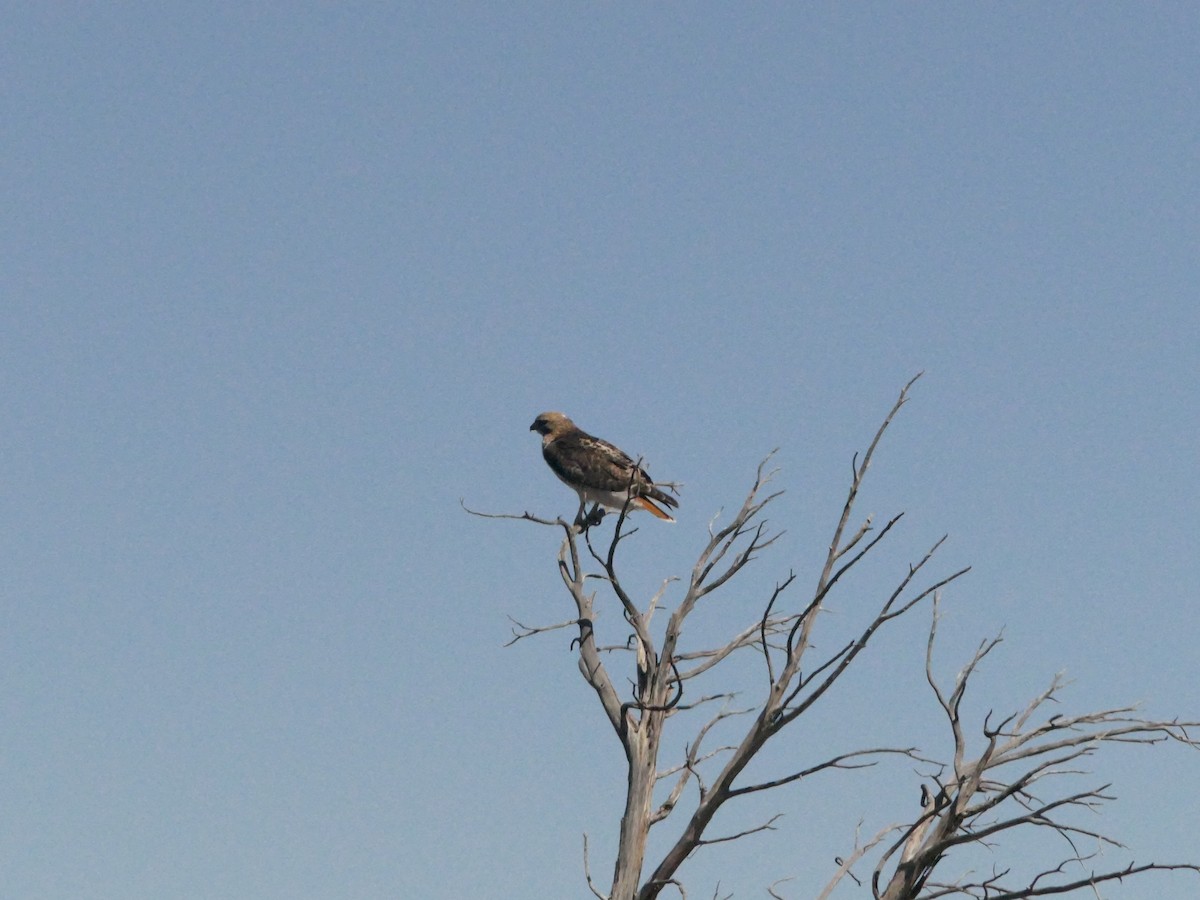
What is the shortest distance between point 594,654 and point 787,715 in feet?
8.68

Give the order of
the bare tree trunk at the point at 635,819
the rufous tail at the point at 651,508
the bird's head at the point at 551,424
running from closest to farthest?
the bare tree trunk at the point at 635,819 < the rufous tail at the point at 651,508 < the bird's head at the point at 551,424

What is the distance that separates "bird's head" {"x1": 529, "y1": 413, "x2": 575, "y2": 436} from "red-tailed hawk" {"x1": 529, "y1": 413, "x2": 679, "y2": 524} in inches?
13.2

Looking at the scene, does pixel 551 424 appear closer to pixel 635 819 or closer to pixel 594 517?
pixel 594 517

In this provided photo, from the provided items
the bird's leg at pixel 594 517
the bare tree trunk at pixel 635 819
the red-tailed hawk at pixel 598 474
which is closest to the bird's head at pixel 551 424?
the red-tailed hawk at pixel 598 474

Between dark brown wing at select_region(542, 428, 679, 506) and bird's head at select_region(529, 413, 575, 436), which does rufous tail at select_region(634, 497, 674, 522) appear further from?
bird's head at select_region(529, 413, 575, 436)

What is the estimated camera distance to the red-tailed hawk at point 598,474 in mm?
13695

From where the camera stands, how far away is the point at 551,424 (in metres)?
16.2

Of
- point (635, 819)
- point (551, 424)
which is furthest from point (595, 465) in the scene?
point (635, 819)

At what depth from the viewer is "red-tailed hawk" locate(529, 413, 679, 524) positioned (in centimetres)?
1370

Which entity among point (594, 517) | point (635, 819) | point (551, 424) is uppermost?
point (551, 424)

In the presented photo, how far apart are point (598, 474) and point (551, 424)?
2.11 m

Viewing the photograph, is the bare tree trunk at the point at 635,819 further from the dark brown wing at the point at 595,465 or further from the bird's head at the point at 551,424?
the bird's head at the point at 551,424

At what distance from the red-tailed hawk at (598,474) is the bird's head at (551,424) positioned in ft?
1.10

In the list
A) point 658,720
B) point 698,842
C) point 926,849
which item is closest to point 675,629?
point 658,720
